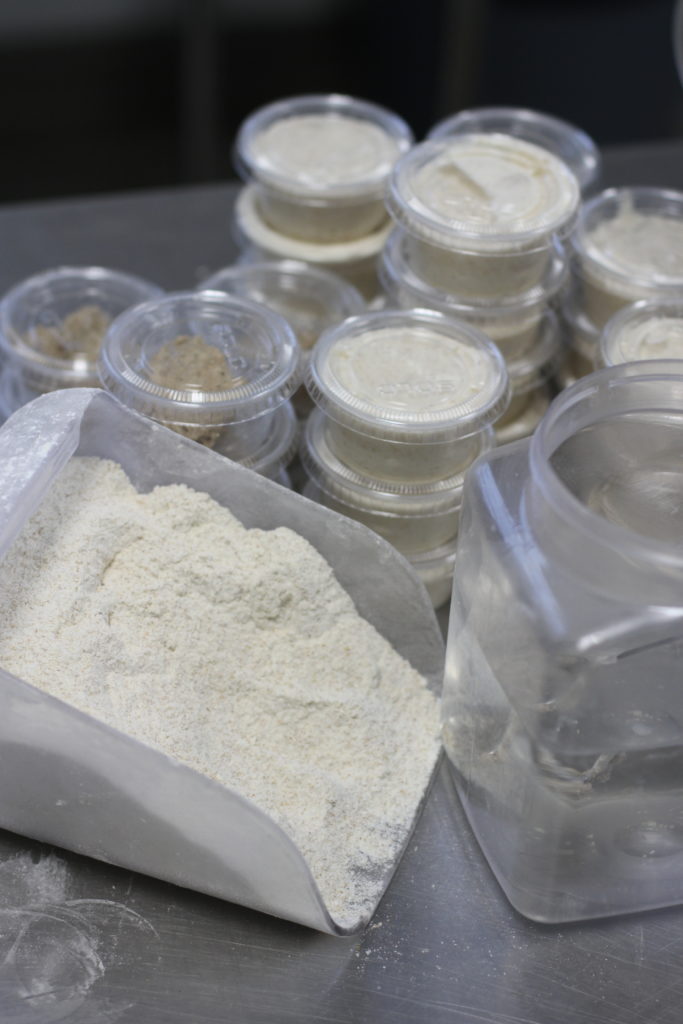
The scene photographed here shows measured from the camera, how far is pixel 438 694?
1091 millimetres

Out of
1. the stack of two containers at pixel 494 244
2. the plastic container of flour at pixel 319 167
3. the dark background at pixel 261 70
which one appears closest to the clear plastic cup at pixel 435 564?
the stack of two containers at pixel 494 244

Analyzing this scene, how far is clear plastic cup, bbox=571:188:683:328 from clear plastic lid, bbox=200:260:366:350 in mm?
258

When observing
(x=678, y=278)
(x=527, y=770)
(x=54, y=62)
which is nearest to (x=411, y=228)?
(x=678, y=278)

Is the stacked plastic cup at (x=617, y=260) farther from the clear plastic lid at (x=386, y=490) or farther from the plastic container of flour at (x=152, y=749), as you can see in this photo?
the plastic container of flour at (x=152, y=749)

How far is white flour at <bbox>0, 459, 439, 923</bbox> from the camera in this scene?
36.8 inches

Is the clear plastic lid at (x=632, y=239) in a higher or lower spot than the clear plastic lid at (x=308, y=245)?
higher

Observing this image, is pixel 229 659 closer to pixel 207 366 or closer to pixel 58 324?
pixel 207 366

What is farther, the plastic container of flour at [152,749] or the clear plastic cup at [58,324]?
the clear plastic cup at [58,324]

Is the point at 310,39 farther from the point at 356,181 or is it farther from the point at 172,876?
the point at 172,876

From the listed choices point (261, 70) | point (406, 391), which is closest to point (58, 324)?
point (406, 391)

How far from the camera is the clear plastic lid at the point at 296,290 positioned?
1.37 m

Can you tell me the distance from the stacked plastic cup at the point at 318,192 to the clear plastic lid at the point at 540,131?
3.7 inches

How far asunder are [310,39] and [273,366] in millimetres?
2678

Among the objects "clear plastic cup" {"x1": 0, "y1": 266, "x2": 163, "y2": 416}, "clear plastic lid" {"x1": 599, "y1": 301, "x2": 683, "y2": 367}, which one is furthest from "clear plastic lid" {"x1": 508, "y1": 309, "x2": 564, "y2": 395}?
"clear plastic cup" {"x1": 0, "y1": 266, "x2": 163, "y2": 416}
